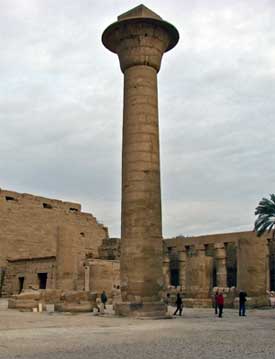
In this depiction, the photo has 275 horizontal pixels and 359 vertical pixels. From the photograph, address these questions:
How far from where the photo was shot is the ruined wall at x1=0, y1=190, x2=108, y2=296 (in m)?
35.8

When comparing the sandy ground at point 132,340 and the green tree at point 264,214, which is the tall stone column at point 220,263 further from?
the sandy ground at point 132,340

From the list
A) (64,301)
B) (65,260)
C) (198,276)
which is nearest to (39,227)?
(65,260)

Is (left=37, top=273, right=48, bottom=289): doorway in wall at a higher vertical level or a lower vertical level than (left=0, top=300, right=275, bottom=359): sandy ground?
higher

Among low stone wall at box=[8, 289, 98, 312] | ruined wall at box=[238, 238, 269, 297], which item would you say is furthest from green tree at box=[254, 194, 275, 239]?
low stone wall at box=[8, 289, 98, 312]

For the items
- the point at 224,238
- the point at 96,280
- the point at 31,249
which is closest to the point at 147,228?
the point at 96,280

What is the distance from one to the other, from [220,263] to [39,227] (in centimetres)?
1328

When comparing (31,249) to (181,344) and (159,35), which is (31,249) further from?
(181,344)

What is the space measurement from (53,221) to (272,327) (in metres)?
28.1

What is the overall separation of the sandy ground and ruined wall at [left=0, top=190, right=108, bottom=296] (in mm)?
19292

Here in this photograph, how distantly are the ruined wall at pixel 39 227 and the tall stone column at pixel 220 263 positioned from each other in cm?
882

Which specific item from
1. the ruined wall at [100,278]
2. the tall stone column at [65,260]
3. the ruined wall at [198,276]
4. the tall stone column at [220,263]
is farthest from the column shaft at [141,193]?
the tall stone column at [220,263]

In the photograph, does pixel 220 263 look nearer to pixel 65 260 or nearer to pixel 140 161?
pixel 65 260

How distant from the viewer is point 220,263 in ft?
115

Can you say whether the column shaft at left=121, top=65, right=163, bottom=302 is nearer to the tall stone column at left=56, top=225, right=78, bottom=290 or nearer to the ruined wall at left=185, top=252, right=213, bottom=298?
the ruined wall at left=185, top=252, right=213, bottom=298
